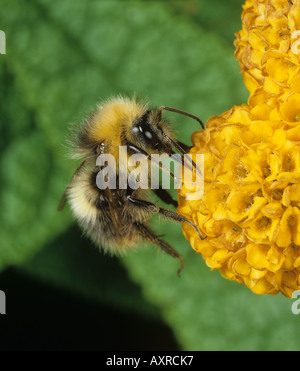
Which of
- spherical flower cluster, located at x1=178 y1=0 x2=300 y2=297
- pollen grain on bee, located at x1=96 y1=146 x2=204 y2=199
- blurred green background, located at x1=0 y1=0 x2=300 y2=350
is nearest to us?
spherical flower cluster, located at x1=178 y1=0 x2=300 y2=297

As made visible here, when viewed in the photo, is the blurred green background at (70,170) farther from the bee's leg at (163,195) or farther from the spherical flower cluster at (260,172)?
the spherical flower cluster at (260,172)

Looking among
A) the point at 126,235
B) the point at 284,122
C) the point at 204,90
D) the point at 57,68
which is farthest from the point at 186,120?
the point at 284,122

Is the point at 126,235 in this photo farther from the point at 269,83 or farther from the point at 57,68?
the point at 57,68

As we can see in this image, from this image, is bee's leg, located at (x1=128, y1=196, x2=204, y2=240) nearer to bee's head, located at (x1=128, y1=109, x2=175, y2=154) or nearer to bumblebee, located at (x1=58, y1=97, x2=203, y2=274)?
bumblebee, located at (x1=58, y1=97, x2=203, y2=274)

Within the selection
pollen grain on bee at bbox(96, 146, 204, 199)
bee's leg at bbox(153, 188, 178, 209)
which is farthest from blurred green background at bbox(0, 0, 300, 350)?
pollen grain on bee at bbox(96, 146, 204, 199)

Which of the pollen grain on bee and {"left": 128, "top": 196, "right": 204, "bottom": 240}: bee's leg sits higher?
the pollen grain on bee

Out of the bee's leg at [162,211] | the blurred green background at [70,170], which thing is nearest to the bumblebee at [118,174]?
the bee's leg at [162,211]

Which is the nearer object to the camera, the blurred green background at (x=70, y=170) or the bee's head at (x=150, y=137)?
the bee's head at (x=150, y=137)
